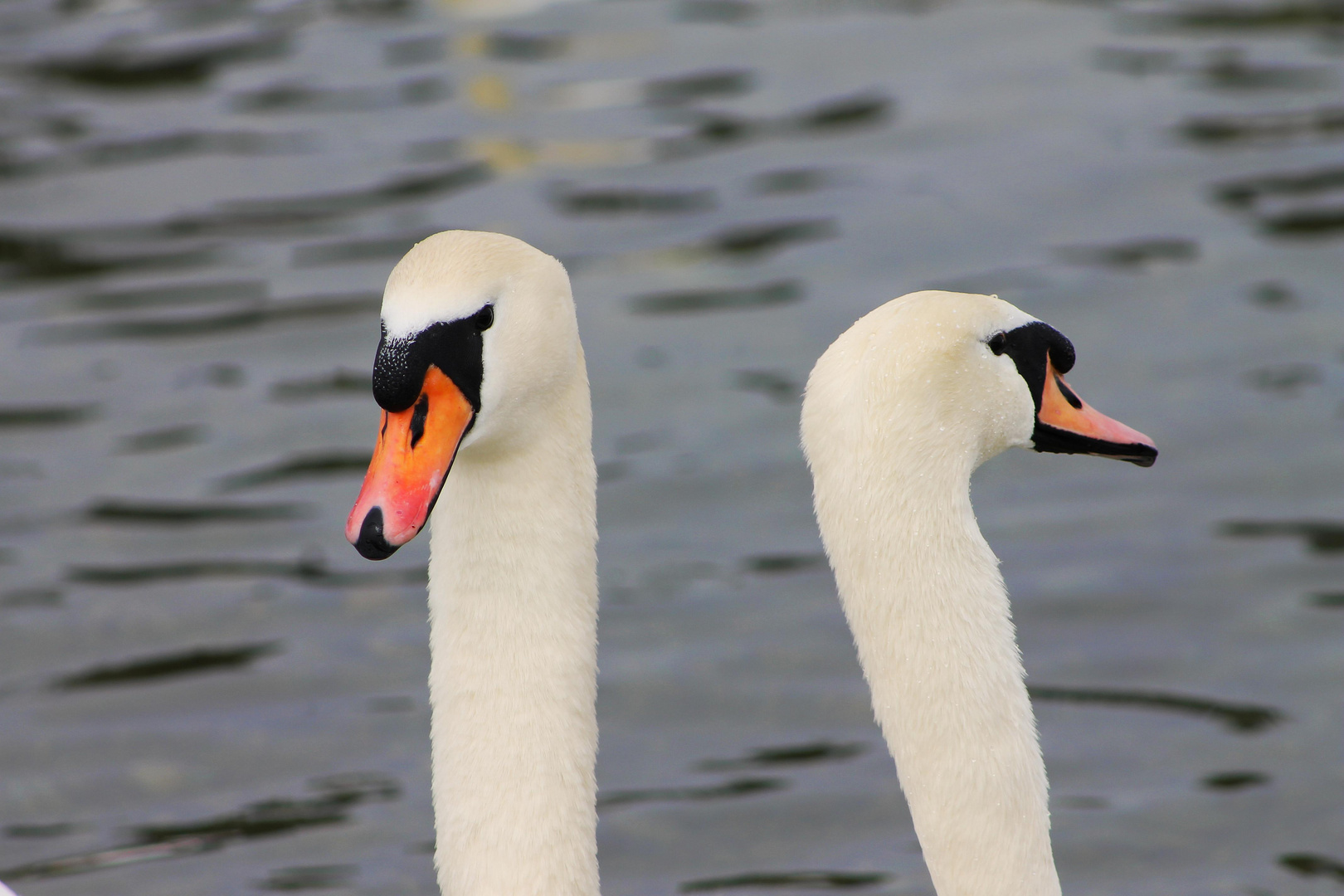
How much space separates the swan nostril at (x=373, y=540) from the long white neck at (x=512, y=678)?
0.58m

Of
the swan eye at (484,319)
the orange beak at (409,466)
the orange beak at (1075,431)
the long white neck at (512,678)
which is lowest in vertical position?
the long white neck at (512,678)

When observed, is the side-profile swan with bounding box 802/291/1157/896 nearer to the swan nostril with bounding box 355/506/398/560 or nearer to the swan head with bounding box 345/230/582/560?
the swan head with bounding box 345/230/582/560

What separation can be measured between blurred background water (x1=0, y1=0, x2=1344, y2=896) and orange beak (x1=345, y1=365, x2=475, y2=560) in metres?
2.72

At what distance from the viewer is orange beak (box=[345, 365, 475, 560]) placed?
161 inches

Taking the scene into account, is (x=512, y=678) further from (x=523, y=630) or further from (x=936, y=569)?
(x=936, y=569)

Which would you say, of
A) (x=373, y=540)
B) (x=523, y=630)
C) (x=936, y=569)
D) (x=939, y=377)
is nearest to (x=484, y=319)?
(x=373, y=540)

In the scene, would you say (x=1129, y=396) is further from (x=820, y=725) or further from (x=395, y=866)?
(x=395, y=866)

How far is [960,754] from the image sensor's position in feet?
14.2

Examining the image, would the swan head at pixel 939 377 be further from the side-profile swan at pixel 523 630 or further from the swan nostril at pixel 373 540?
the swan nostril at pixel 373 540

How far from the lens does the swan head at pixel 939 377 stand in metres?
4.25

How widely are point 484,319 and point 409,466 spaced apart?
39 cm

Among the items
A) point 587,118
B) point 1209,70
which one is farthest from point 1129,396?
point 587,118

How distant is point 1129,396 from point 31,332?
5.74m

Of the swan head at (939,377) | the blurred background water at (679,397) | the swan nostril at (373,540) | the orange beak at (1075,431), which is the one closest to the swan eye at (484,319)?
the swan nostril at (373,540)
